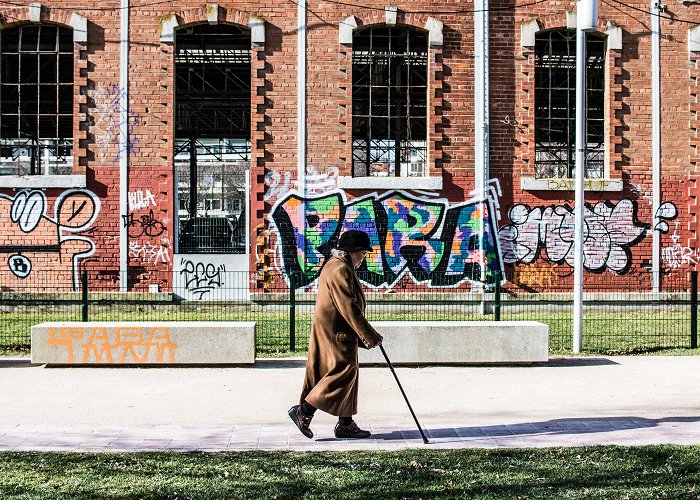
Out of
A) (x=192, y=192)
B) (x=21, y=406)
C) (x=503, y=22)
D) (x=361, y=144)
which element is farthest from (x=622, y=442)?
(x=192, y=192)

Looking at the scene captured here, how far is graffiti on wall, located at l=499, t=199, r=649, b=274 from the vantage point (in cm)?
1923

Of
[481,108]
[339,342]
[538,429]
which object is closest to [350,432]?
[339,342]

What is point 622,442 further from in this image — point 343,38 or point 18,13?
point 18,13

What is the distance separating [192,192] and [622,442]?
1913 cm

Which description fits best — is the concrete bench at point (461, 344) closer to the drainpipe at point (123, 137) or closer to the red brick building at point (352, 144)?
the red brick building at point (352, 144)

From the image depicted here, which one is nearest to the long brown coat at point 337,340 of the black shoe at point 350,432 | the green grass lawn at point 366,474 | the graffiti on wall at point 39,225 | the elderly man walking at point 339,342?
the elderly man walking at point 339,342

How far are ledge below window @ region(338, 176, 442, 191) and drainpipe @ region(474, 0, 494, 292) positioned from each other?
0.89 meters

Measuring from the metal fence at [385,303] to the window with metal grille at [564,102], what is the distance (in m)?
2.81

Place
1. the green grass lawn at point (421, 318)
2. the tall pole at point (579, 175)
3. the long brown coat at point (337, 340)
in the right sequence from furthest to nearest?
1. the green grass lawn at point (421, 318)
2. the tall pole at point (579, 175)
3. the long brown coat at point (337, 340)

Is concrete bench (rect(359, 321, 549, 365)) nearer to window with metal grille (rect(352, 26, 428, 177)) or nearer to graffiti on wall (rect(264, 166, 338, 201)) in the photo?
graffiti on wall (rect(264, 166, 338, 201))

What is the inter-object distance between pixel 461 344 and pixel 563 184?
27.3 feet

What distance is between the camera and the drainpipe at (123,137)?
61.7ft

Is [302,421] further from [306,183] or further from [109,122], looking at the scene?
[109,122]

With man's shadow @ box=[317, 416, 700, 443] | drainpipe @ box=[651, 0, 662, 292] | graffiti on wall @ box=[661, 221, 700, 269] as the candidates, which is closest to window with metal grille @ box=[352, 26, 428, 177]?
drainpipe @ box=[651, 0, 662, 292]
